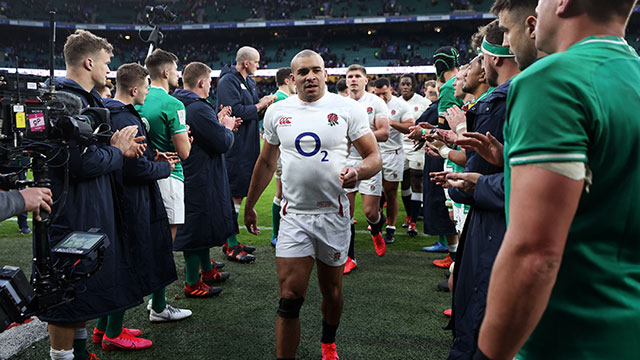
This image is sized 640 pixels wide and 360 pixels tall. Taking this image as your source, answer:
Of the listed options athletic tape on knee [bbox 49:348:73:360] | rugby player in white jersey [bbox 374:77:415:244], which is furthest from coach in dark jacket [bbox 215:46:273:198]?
athletic tape on knee [bbox 49:348:73:360]

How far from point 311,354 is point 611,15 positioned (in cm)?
294

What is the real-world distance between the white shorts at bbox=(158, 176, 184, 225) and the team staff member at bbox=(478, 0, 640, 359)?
3.64m

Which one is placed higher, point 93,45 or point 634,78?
point 93,45

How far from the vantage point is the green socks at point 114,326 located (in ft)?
10.4

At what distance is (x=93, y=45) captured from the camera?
3.03m

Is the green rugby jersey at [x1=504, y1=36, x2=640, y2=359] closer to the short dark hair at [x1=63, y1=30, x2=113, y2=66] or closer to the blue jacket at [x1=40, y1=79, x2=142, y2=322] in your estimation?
the blue jacket at [x1=40, y1=79, x2=142, y2=322]

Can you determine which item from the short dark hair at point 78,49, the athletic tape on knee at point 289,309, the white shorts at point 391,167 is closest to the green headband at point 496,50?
the athletic tape on knee at point 289,309

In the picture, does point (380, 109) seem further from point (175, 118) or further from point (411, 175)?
point (175, 118)

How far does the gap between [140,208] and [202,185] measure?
1.23 m

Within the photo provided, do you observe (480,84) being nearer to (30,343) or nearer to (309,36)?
(30,343)

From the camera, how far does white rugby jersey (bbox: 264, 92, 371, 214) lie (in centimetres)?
296

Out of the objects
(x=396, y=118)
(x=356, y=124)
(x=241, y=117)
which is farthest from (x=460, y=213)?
(x=396, y=118)

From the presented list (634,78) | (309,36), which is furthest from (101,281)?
(309,36)

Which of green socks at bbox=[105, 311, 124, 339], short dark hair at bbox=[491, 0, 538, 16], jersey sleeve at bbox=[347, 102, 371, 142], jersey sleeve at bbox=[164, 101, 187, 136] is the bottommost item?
green socks at bbox=[105, 311, 124, 339]
